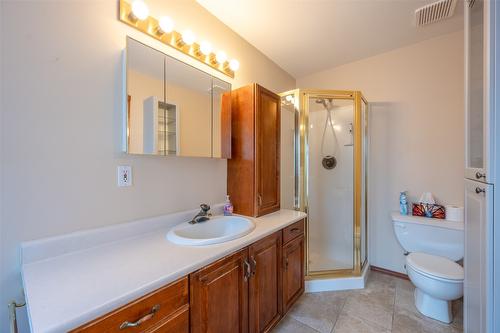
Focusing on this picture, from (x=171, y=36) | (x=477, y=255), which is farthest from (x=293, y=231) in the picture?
(x=171, y=36)

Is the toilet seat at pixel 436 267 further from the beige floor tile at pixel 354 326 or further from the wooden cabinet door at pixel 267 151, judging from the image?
the wooden cabinet door at pixel 267 151

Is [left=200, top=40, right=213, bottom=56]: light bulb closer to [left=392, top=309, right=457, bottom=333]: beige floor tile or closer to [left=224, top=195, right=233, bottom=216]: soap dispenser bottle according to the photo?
[left=224, top=195, right=233, bottom=216]: soap dispenser bottle

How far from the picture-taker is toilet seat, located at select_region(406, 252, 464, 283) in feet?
4.90

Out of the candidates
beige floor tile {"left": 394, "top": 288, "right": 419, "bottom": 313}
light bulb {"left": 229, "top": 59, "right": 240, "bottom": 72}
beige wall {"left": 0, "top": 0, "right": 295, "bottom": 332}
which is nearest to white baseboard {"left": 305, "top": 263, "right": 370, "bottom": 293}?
beige floor tile {"left": 394, "top": 288, "right": 419, "bottom": 313}

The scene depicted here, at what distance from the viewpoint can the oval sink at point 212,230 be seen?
3.68 feet

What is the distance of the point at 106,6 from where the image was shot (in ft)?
3.71

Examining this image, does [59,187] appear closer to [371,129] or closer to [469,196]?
[469,196]

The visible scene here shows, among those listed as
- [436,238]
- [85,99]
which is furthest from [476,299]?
[85,99]

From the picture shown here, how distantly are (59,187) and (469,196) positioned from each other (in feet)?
6.76

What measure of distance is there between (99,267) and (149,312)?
0.96 ft

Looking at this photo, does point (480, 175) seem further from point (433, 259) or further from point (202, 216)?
point (202, 216)

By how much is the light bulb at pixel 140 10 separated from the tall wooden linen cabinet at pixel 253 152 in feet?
2.62

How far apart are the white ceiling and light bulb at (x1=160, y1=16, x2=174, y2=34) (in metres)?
0.46

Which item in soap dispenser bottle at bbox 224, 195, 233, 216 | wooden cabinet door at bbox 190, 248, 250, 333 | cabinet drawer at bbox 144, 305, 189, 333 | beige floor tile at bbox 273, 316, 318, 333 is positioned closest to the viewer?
cabinet drawer at bbox 144, 305, 189, 333
